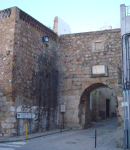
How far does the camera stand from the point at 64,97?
15078 mm

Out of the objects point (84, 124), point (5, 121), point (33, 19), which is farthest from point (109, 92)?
point (5, 121)

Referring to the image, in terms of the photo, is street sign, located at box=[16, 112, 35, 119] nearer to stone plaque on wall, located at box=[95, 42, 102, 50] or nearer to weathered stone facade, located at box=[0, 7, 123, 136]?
weathered stone facade, located at box=[0, 7, 123, 136]

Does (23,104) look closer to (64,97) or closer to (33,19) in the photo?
(64,97)

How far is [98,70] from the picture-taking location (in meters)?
14.2

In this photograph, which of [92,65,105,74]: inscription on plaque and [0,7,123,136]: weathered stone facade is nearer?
[0,7,123,136]: weathered stone facade

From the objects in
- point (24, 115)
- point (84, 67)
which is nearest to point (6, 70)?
point (24, 115)

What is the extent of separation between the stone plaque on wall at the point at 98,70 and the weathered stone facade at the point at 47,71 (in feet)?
0.79

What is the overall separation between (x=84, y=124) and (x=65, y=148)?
6.94 meters

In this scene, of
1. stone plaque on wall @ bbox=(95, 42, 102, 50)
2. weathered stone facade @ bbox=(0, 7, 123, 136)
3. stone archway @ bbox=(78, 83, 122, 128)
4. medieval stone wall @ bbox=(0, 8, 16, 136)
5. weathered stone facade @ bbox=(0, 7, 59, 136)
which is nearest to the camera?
medieval stone wall @ bbox=(0, 8, 16, 136)

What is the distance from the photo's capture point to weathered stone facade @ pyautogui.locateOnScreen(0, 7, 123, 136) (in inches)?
441

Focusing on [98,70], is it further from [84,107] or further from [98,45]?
[84,107]

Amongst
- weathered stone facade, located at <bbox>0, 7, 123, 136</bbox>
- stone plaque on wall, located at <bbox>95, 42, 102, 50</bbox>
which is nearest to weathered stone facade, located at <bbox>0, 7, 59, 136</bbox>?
weathered stone facade, located at <bbox>0, 7, 123, 136</bbox>

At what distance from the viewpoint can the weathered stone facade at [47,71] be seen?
441 inches

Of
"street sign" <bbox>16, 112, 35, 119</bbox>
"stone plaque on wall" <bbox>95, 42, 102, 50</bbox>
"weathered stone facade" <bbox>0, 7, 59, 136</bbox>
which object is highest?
"stone plaque on wall" <bbox>95, 42, 102, 50</bbox>
